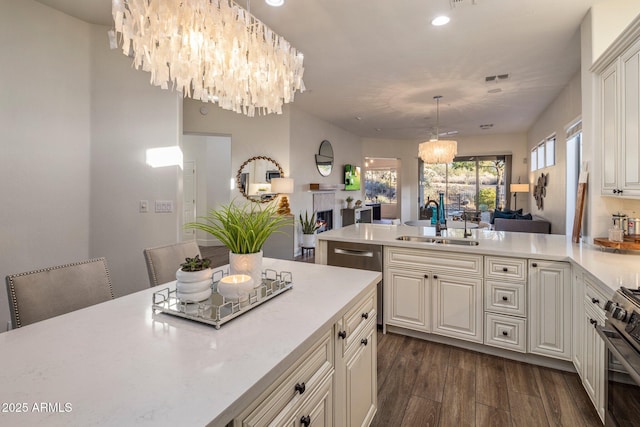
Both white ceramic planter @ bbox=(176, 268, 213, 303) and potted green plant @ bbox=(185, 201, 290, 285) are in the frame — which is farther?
potted green plant @ bbox=(185, 201, 290, 285)

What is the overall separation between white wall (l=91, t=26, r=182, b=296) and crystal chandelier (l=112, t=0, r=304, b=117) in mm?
1697

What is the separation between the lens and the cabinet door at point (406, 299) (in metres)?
2.69

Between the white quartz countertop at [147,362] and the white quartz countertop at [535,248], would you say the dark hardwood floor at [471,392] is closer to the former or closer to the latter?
the white quartz countertop at [535,248]

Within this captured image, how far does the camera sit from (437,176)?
9.59 m

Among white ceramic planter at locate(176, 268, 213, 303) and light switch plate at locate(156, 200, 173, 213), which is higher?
light switch plate at locate(156, 200, 173, 213)

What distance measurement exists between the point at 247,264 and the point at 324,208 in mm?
5520

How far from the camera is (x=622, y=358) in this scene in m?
1.28

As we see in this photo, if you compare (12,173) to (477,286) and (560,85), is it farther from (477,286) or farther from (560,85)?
(560,85)

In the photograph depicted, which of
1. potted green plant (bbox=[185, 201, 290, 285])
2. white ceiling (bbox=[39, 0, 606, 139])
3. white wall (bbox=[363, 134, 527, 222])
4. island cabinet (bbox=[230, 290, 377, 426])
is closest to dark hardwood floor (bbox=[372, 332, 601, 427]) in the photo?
island cabinet (bbox=[230, 290, 377, 426])

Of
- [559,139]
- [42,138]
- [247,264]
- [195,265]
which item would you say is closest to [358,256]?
[247,264]

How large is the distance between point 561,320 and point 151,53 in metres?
2.97

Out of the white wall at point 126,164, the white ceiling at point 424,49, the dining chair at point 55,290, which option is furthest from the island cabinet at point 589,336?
the white wall at point 126,164

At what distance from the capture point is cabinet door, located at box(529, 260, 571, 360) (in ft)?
7.18

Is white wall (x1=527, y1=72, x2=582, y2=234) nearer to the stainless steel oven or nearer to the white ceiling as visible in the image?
the white ceiling
